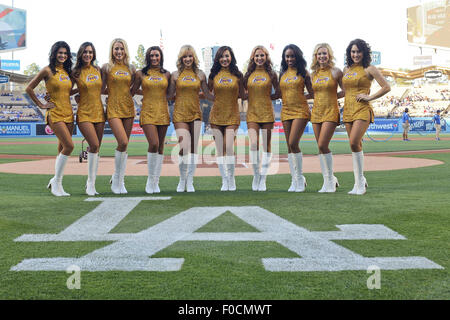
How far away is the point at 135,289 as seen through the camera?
3.05 metres

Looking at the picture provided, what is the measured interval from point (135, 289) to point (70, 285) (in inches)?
16.5

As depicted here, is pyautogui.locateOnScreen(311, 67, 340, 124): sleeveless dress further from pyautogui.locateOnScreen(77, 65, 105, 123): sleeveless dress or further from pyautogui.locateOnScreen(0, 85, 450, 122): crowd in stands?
pyautogui.locateOnScreen(0, 85, 450, 122): crowd in stands

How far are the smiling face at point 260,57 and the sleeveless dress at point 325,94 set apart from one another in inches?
30.5

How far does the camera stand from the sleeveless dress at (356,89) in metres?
7.02

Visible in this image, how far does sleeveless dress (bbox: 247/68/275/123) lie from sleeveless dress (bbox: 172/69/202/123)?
794 mm

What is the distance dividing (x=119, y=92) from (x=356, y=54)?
11.0 ft

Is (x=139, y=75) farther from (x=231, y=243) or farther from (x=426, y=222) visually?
(x=426, y=222)

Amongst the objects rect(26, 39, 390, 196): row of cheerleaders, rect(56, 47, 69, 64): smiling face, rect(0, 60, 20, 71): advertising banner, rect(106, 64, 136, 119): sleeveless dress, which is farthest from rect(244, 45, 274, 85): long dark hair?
rect(0, 60, 20, 71): advertising banner

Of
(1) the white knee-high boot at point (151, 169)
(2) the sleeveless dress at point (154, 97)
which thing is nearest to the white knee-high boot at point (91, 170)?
(1) the white knee-high boot at point (151, 169)

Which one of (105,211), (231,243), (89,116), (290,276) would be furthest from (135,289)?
(89,116)

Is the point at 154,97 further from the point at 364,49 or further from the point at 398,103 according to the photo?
the point at 398,103

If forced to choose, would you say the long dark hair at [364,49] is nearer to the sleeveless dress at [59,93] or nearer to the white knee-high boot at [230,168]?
the white knee-high boot at [230,168]

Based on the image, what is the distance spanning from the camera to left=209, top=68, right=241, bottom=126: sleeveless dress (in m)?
7.24

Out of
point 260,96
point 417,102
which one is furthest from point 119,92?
point 417,102
